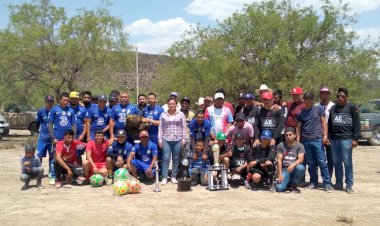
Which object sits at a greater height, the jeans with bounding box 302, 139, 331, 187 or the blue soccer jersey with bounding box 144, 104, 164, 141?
the blue soccer jersey with bounding box 144, 104, 164, 141

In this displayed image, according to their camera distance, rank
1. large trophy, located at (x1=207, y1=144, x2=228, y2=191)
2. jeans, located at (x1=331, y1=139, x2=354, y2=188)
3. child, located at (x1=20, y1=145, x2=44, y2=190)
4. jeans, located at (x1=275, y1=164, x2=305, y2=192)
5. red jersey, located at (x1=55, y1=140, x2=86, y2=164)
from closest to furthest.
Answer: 1. jeans, located at (x1=331, y1=139, x2=354, y2=188)
2. jeans, located at (x1=275, y1=164, x2=305, y2=192)
3. large trophy, located at (x1=207, y1=144, x2=228, y2=191)
4. child, located at (x1=20, y1=145, x2=44, y2=190)
5. red jersey, located at (x1=55, y1=140, x2=86, y2=164)

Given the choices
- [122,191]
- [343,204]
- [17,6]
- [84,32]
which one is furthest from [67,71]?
[343,204]

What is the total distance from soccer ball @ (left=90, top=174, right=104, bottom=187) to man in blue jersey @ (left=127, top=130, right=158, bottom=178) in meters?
0.61

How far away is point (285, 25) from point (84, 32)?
8.77m

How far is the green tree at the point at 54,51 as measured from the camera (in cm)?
1777

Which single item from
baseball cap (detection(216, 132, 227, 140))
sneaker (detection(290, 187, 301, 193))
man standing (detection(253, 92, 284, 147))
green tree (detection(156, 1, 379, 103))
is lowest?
sneaker (detection(290, 187, 301, 193))

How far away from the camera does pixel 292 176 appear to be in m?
8.18

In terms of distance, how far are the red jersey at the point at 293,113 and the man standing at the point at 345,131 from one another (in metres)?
0.73

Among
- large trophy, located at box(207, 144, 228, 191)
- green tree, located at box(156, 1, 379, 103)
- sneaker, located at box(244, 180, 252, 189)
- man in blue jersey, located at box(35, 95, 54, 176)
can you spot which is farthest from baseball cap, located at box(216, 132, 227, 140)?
green tree, located at box(156, 1, 379, 103)

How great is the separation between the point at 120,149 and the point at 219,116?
7.38ft

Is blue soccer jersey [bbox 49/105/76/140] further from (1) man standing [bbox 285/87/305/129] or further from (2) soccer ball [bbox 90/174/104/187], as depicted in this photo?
(1) man standing [bbox 285/87/305/129]

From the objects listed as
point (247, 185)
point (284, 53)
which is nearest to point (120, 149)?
point (247, 185)

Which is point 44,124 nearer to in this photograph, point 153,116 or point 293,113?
point 153,116

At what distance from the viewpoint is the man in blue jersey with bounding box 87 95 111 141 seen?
30.2 feet
